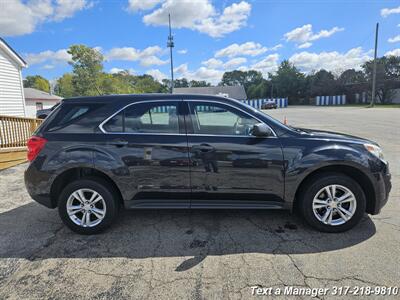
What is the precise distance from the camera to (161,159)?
337 cm

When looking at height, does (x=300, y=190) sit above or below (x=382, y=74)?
below

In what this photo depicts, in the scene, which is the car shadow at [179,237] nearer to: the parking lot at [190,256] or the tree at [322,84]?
the parking lot at [190,256]

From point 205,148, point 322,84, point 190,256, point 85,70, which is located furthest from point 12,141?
point 322,84

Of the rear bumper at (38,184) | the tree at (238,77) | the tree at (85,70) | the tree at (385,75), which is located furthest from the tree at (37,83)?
the rear bumper at (38,184)

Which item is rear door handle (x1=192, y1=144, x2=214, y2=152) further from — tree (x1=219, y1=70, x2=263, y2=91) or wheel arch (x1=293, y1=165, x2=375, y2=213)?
tree (x1=219, y1=70, x2=263, y2=91)

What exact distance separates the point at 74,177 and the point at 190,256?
6.41ft

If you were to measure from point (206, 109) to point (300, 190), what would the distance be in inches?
64.1

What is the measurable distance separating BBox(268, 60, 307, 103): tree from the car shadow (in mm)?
71369

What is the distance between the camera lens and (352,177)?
347cm

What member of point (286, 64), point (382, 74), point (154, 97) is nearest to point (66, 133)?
point (154, 97)

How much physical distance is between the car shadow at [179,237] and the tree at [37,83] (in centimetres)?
8577

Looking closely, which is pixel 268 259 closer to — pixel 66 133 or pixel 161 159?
pixel 161 159

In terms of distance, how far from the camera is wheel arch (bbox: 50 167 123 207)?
11.5ft

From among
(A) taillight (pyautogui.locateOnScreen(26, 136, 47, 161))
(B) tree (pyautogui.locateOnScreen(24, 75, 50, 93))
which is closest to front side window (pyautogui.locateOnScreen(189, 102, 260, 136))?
(A) taillight (pyautogui.locateOnScreen(26, 136, 47, 161))
